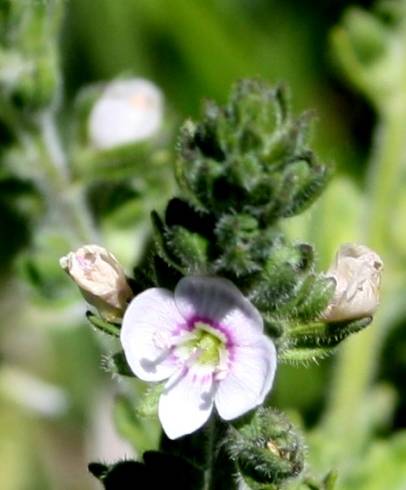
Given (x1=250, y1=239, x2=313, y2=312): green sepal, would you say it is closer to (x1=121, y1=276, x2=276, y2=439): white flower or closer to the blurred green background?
(x1=121, y1=276, x2=276, y2=439): white flower

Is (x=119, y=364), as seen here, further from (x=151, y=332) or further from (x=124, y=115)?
(x=124, y=115)

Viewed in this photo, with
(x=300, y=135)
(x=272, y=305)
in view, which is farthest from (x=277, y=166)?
(x=272, y=305)

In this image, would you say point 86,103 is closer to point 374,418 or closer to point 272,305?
point 374,418

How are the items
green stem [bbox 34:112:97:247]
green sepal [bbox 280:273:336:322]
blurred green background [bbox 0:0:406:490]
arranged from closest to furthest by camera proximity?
green sepal [bbox 280:273:336:322], green stem [bbox 34:112:97:247], blurred green background [bbox 0:0:406:490]

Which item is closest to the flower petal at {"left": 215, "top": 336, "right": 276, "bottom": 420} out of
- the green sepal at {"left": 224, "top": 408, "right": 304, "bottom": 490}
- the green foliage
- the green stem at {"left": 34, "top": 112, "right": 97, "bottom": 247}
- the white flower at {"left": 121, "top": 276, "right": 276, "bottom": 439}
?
the white flower at {"left": 121, "top": 276, "right": 276, "bottom": 439}

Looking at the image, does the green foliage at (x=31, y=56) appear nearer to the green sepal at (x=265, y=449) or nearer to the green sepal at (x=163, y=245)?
the green sepal at (x=163, y=245)

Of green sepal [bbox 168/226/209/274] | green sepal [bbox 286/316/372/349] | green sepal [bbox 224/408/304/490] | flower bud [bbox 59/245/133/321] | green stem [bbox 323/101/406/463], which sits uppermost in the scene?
green stem [bbox 323/101/406/463]

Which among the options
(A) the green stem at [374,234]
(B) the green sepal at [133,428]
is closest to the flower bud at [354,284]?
(B) the green sepal at [133,428]

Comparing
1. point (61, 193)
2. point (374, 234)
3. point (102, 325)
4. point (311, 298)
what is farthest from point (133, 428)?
point (374, 234)
